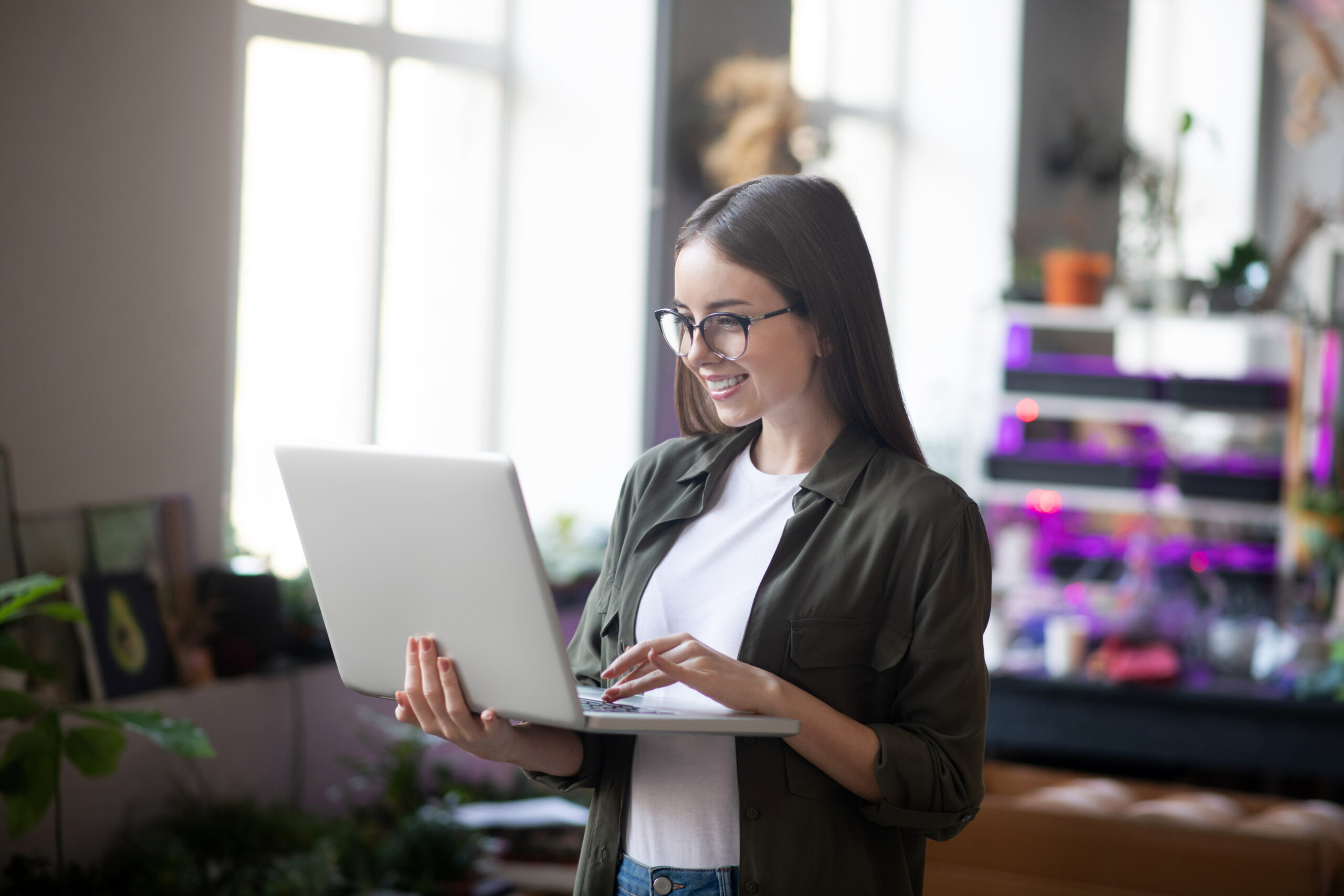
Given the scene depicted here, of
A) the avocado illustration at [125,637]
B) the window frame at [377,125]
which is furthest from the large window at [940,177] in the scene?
the avocado illustration at [125,637]

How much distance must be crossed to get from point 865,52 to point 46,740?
5.35 m

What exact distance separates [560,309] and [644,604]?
374cm

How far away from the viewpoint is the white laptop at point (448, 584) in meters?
1.12

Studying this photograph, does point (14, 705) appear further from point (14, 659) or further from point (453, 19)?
point (453, 19)

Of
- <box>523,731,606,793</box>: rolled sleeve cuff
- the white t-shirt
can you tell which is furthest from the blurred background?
the white t-shirt

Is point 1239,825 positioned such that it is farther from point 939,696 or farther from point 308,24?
point 308,24

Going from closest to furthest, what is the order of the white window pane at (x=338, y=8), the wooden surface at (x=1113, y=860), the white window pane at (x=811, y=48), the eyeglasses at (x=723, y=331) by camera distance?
the eyeglasses at (x=723, y=331) < the wooden surface at (x=1113, y=860) < the white window pane at (x=338, y=8) < the white window pane at (x=811, y=48)

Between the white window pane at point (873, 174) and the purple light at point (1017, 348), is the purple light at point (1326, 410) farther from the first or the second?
the white window pane at point (873, 174)

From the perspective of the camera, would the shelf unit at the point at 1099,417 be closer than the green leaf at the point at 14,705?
No

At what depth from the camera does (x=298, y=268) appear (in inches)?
164

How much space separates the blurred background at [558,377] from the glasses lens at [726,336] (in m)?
1.34

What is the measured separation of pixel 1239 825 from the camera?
2303 mm

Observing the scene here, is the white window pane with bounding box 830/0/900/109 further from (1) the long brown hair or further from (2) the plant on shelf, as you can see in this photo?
(1) the long brown hair

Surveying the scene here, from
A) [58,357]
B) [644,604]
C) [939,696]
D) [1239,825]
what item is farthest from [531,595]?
[58,357]
